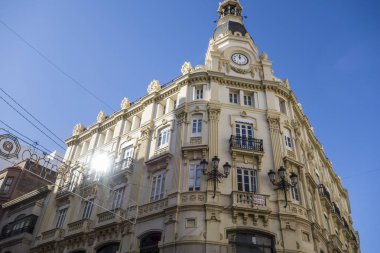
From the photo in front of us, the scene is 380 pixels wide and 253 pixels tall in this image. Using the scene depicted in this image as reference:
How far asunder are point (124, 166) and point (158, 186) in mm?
4941

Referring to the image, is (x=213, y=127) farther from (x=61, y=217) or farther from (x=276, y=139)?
(x=61, y=217)

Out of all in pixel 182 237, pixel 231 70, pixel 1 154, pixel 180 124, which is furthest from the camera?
pixel 231 70

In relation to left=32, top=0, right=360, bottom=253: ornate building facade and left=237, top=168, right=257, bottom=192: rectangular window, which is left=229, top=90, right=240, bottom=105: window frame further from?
left=237, top=168, right=257, bottom=192: rectangular window

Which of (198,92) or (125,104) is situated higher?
(125,104)

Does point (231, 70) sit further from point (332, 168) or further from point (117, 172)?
point (332, 168)

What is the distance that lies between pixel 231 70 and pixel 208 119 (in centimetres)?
615

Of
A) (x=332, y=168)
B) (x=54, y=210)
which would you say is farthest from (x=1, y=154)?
(x=332, y=168)

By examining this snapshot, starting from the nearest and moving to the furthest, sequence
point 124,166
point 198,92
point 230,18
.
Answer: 1. point 124,166
2. point 198,92
3. point 230,18

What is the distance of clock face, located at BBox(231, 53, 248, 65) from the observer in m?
29.7

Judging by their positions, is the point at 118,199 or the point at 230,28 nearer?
the point at 118,199

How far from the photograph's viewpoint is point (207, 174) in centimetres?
2191

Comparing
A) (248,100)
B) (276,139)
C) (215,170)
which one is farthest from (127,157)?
(276,139)

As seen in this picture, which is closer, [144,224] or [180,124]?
[144,224]

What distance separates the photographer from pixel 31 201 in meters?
34.1
